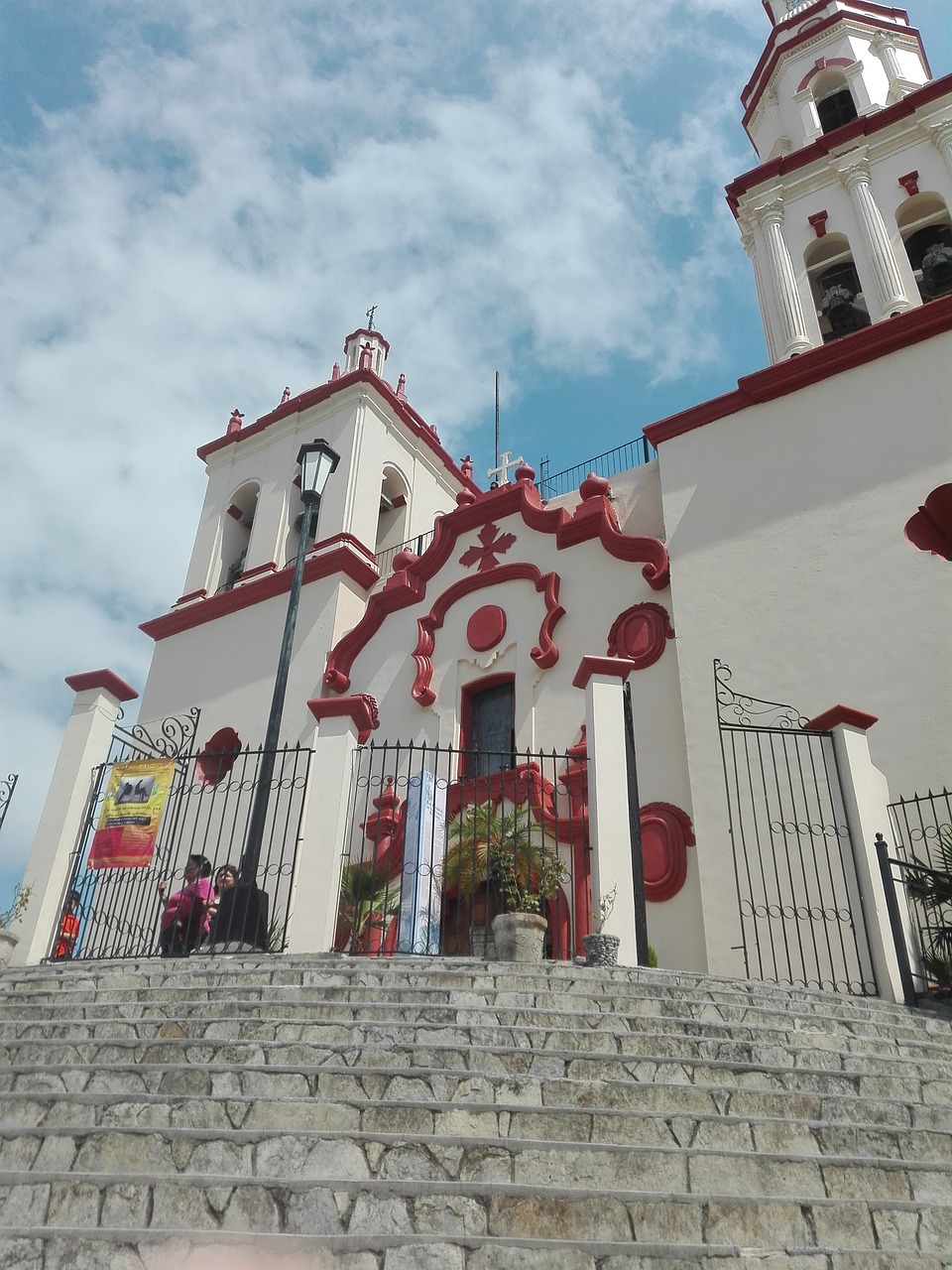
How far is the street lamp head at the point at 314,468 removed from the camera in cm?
1106

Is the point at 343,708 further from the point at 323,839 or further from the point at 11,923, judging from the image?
the point at 11,923

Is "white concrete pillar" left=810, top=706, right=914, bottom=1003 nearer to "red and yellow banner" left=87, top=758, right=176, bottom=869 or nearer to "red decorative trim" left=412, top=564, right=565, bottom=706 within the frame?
"red decorative trim" left=412, top=564, right=565, bottom=706

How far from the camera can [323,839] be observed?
8273 mm

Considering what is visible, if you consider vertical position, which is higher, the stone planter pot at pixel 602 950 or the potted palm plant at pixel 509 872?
the potted palm plant at pixel 509 872

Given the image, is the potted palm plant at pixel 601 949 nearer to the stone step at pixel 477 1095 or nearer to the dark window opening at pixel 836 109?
the stone step at pixel 477 1095

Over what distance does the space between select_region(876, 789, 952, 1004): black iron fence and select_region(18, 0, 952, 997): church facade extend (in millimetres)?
247

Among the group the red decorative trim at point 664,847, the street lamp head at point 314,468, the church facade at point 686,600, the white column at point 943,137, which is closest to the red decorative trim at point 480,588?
the church facade at point 686,600

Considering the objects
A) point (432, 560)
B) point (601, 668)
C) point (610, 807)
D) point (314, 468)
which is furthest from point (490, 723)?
point (610, 807)

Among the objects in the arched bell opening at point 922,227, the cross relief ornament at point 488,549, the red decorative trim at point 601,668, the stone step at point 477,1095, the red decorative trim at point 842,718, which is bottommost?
the stone step at point 477,1095

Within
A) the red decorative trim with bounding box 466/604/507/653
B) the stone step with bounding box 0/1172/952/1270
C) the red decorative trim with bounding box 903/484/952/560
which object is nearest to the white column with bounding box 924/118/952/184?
the red decorative trim with bounding box 903/484/952/560

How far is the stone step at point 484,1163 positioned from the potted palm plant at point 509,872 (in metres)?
3.14

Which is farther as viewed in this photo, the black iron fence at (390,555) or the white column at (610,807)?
the black iron fence at (390,555)

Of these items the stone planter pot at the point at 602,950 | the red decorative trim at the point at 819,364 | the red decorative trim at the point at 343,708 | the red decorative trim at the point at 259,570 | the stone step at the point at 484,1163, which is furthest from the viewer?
the red decorative trim at the point at 259,570

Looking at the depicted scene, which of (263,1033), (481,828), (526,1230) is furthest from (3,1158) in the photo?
(481,828)
